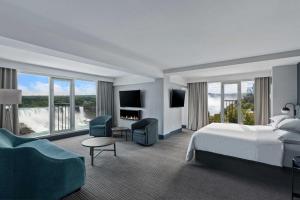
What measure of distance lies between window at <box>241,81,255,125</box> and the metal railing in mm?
6684

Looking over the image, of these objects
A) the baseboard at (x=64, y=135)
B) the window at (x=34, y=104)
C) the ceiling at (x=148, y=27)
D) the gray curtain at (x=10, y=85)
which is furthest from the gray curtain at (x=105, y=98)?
the ceiling at (x=148, y=27)

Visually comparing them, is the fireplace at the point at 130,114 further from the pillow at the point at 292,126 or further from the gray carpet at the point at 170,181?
the pillow at the point at 292,126

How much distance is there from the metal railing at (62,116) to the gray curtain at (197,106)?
5.13 m

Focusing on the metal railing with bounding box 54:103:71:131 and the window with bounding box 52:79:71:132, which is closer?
the window with bounding box 52:79:71:132

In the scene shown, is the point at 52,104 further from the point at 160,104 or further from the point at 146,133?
the point at 160,104

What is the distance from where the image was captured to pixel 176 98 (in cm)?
592

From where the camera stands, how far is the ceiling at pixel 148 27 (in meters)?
1.75

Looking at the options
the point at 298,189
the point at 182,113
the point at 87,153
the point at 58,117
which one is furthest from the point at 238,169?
the point at 58,117

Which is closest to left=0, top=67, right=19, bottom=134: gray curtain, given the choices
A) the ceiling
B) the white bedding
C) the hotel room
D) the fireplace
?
the hotel room

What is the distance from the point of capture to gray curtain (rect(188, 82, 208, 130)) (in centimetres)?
648

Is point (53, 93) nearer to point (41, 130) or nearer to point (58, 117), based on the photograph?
point (58, 117)

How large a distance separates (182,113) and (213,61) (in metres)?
3.48

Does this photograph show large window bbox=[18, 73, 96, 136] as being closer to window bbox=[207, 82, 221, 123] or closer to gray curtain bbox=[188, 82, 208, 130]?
gray curtain bbox=[188, 82, 208, 130]

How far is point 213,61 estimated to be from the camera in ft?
13.6
